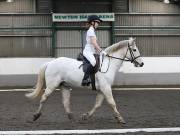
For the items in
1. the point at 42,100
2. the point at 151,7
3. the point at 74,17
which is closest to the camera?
the point at 42,100

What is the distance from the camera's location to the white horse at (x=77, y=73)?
1329 cm

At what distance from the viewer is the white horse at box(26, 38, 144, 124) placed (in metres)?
13.3

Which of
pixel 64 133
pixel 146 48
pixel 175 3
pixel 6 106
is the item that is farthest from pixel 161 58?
pixel 64 133

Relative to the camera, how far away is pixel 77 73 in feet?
43.7

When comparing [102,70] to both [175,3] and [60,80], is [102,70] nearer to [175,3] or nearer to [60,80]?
[60,80]

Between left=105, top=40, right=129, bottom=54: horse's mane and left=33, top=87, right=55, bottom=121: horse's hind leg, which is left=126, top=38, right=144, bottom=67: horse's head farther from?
left=33, top=87, right=55, bottom=121: horse's hind leg

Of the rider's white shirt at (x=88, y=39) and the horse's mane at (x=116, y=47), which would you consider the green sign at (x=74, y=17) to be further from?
the rider's white shirt at (x=88, y=39)

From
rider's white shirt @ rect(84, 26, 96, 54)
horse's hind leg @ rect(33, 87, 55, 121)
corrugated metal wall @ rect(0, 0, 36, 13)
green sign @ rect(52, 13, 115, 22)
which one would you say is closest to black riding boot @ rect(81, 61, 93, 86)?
rider's white shirt @ rect(84, 26, 96, 54)

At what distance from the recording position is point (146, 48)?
2809 centimetres

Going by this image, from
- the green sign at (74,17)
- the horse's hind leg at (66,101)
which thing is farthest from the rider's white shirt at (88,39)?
the green sign at (74,17)

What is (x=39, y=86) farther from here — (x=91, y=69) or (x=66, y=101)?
(x=91, y=69)

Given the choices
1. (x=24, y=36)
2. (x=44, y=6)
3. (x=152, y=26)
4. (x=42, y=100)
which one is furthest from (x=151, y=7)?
(x=42, y=100)

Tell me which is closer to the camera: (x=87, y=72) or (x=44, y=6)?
(x=87, y=72)

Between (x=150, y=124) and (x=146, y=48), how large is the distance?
50.6 ft
